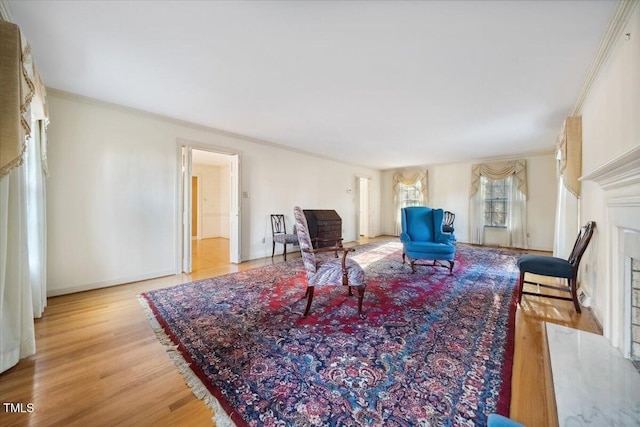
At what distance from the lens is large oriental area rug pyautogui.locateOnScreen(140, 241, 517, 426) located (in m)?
1.29

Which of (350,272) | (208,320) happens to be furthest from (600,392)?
(208,320)

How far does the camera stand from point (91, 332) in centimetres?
208

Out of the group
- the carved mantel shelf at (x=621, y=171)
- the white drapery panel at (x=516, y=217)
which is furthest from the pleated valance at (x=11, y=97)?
the white drapery panel at (x=516, y=217)

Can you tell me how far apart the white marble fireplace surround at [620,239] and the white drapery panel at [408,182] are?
218 inches

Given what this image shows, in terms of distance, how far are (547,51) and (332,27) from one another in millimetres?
1854

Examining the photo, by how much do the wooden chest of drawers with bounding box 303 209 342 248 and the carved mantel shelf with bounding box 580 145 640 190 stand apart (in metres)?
4.25

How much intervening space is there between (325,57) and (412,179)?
6.36 metres

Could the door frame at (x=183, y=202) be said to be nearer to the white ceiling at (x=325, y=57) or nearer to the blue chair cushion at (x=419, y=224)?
the white ceiling at (x=325, y=57)

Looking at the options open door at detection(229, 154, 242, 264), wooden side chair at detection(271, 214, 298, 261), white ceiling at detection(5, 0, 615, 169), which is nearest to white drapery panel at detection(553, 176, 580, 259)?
white ceiling at detection(5, 0, 615, 169)

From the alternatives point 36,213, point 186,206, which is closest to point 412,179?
point 186,206

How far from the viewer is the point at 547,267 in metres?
2.60

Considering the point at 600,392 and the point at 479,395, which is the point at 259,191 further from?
the point at 600,392

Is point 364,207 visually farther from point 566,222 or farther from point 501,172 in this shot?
point 566,222

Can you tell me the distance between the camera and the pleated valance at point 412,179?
750 centimetres
